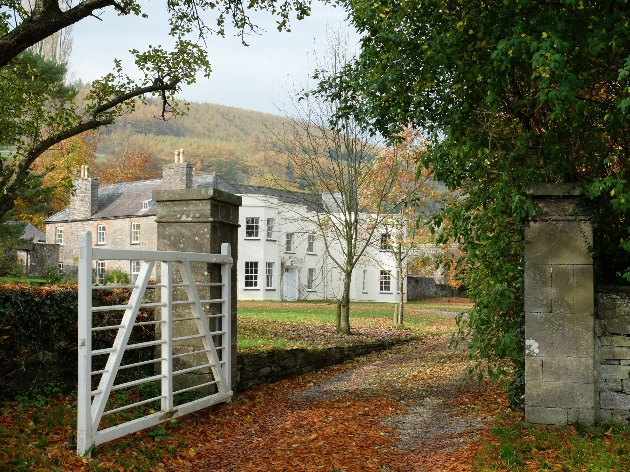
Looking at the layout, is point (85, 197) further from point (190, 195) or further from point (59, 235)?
point (190, 195)

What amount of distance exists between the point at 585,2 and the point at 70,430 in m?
6.09

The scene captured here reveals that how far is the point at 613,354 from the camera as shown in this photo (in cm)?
603

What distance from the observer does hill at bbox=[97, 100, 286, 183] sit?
221 feet

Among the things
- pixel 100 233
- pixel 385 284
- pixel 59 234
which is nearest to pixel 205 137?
pixel 59 234

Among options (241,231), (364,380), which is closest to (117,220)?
(241,231)

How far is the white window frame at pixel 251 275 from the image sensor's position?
3628cm

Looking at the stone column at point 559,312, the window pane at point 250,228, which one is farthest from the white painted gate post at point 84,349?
the window pane at point 250,228

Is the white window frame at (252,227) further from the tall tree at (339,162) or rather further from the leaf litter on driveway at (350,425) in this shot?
the leaf litter on driveway at (350,425)

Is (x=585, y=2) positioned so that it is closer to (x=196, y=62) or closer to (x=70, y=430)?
(x=70, y=430)

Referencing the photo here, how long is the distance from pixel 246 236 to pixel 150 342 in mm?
30631

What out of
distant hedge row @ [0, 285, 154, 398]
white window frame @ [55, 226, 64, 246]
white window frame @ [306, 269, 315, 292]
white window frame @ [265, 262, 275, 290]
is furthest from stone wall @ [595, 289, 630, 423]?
white window frame @ [55, 226, 64, 246]

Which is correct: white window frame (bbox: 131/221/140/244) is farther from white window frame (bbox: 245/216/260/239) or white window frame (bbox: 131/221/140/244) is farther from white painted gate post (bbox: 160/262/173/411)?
white painted gate post (bbox: 160/262/173/411)

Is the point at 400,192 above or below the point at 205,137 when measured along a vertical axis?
below

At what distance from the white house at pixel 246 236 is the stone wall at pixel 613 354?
2774 cm
